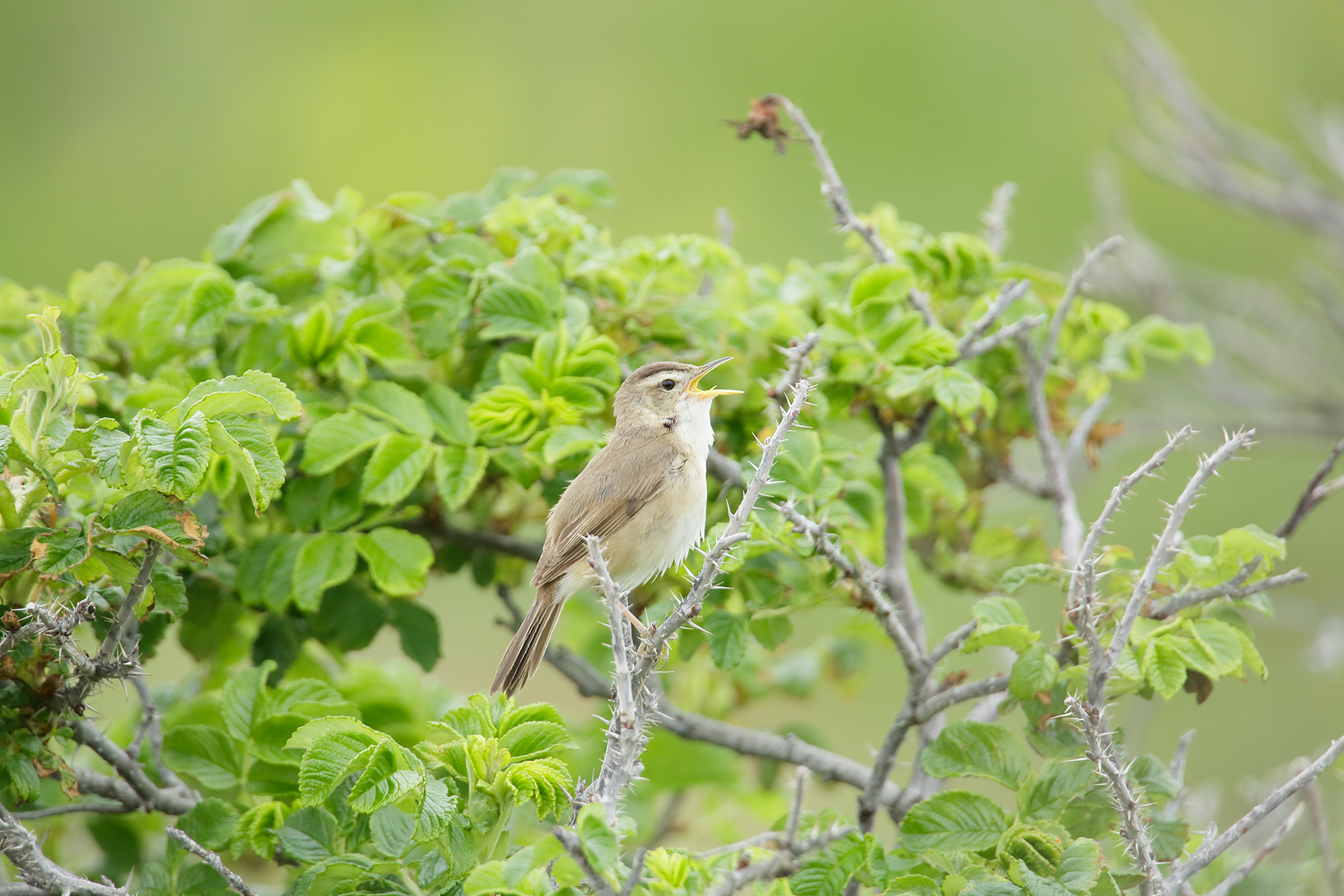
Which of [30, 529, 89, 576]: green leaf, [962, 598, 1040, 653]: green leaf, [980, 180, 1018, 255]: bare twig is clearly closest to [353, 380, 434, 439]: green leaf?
[30, 529, 89, 576]: green leaf

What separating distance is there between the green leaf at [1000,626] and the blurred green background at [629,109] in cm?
538

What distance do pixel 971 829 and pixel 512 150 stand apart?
718cm

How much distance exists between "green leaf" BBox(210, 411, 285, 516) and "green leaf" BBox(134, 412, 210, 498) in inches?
2.3

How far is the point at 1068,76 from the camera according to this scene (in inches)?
322

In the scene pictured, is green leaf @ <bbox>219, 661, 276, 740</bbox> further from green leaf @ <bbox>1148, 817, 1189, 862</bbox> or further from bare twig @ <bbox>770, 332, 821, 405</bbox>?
green leaf @ <bbox>1148, 817, 1189, 862</bbox>

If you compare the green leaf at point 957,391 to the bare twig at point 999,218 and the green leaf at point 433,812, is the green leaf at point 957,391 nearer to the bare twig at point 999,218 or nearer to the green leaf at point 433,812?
the bare twig at point 999,218

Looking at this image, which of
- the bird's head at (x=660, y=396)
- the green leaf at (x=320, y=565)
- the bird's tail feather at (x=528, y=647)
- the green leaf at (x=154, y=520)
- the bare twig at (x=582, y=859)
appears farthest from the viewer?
the bird's head at (x=660, y=396)

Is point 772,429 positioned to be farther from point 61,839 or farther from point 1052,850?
point 61,839

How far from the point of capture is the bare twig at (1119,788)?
170 centimetres

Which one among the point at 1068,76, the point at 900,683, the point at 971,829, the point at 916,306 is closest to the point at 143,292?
the point at 916,306

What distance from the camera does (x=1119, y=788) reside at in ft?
5.63

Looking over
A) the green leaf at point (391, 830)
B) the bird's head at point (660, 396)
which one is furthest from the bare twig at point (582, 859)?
the bird's head at point (660, 396)

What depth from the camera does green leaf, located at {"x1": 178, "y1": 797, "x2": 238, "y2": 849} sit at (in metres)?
2.04

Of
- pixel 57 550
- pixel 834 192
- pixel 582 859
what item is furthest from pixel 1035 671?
pixel 57 550
